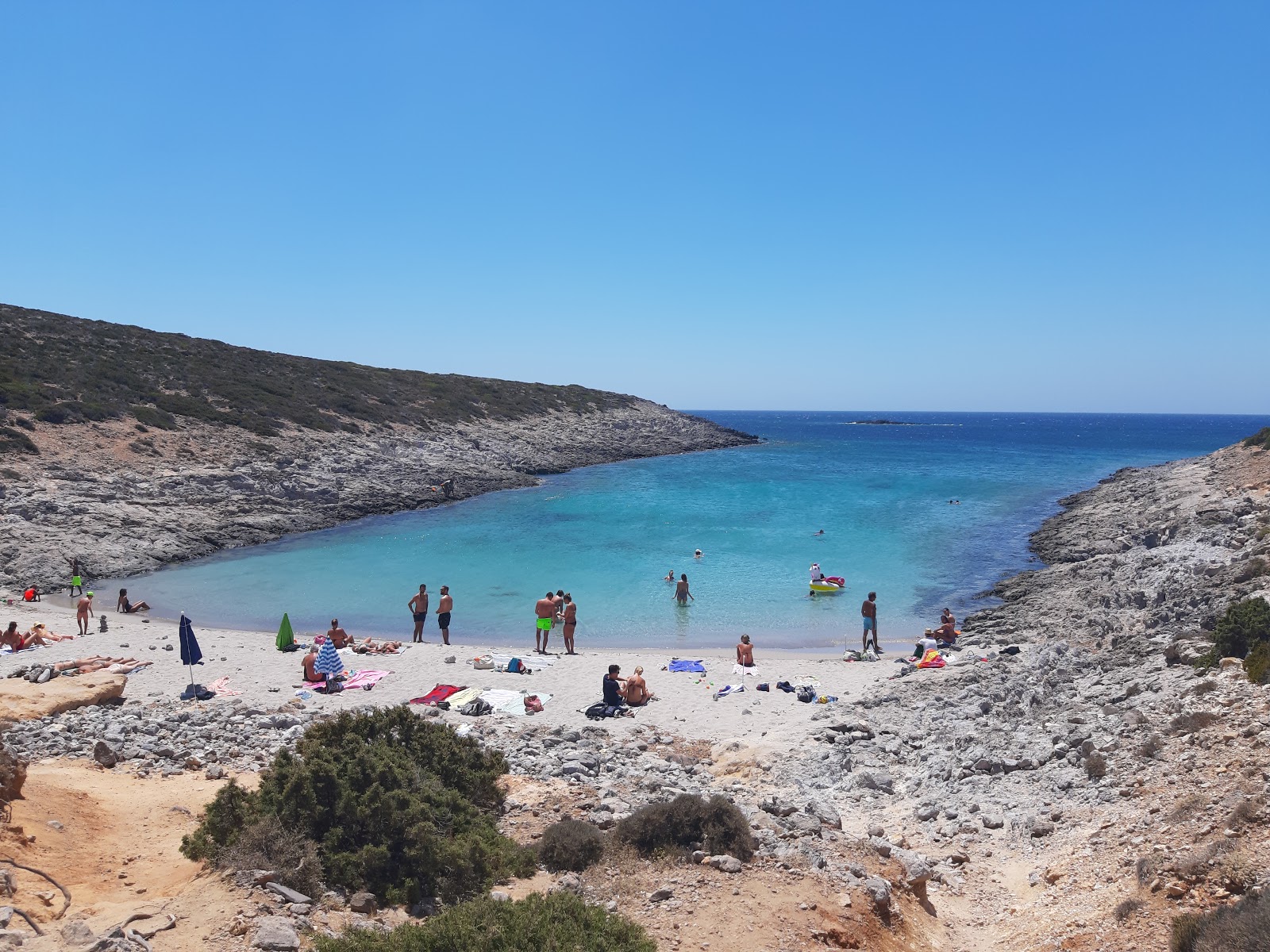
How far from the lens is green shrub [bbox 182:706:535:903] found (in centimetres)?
685

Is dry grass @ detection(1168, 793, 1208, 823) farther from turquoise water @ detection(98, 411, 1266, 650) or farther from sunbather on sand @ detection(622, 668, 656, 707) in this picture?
turquoise water @ detection(98, 411, 1266, 650)

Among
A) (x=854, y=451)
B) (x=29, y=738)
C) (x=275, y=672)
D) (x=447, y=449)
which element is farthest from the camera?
(x=854, y=451)

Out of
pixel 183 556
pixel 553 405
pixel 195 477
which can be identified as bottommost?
pixel 183 556

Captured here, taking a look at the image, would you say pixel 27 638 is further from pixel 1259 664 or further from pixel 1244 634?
pixel 1244 634

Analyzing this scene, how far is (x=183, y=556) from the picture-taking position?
98.2ft

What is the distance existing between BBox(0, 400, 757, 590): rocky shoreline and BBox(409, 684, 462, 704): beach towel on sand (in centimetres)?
1832

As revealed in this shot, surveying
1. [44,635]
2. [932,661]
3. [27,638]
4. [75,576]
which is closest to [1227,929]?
[932,661]

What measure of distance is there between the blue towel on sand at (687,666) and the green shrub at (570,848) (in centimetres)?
931

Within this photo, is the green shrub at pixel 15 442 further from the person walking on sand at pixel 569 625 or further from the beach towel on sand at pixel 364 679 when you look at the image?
the person walking on sand at pixel 569 625

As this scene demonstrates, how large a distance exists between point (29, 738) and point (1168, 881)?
13.2 m

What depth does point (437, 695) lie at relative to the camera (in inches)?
561

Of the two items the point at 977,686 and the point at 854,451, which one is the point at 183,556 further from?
the point at 854,451

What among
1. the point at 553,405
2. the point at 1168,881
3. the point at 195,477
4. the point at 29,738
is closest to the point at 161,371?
the point at 195,477

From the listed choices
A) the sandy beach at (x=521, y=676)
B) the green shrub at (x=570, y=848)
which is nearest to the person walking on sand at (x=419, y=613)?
the sandy beach at (x=521, y=676)
